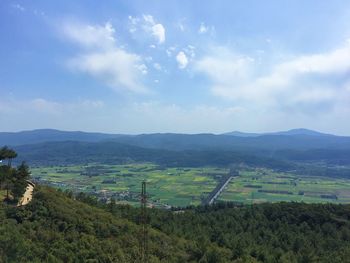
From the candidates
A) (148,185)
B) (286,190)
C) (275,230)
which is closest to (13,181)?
(275,230)

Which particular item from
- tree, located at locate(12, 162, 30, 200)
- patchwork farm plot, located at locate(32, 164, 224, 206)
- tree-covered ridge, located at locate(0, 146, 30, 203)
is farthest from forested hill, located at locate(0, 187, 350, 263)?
patchwork farm plot, located at locate(32, 164, 224, 206)

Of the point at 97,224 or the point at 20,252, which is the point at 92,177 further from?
the point at 20,252

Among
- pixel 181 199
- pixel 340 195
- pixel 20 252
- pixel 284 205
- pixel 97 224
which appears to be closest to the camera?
pixel 20 252

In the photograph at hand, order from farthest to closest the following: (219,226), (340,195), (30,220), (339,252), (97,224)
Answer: (340,195) → (219,226) → (339,252) → (97,224) → (30,220)

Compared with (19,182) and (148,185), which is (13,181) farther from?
Result: (148,185)

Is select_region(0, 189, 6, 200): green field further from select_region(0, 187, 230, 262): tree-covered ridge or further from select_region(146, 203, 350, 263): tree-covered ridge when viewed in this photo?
Answer: select_region(146, 203, 350, 263): tree-covered ridge

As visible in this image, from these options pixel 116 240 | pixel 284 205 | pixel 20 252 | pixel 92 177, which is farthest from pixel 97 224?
pixel 92 177

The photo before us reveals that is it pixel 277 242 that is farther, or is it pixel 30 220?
pixel 277 242
